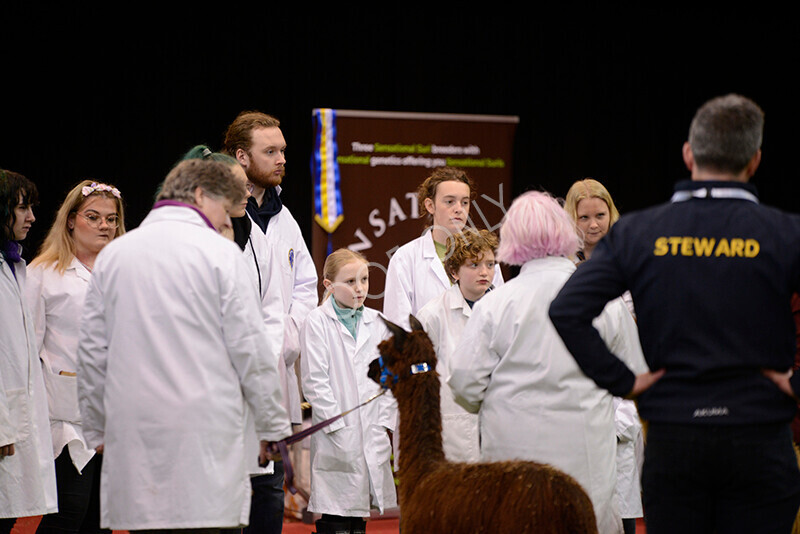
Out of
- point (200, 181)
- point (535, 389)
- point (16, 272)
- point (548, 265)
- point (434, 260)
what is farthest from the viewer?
point (434, 260)

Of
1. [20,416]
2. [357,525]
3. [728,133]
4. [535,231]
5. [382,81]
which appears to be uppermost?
[382,81]

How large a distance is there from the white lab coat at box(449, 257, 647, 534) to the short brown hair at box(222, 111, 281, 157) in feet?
5.23

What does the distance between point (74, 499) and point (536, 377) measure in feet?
6.46

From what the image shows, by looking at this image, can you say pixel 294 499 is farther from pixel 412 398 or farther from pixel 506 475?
pixel 506 475

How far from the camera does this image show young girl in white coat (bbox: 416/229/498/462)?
3611mm

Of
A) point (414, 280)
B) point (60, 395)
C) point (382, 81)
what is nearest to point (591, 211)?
point (414, 280)

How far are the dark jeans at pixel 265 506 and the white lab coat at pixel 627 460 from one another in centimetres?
141

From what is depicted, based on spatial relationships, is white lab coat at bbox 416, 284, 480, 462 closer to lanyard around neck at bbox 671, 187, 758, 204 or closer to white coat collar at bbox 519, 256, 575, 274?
white coat collar at bbox 519, 256, 575, 274

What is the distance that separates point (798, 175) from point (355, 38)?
12.2ft

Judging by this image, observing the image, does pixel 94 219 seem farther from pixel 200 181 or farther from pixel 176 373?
pixel 176 373

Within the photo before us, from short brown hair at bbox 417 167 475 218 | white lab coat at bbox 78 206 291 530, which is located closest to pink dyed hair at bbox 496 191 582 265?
white lab coat at bbox 78 206 291 530

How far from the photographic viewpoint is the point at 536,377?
9.76ft

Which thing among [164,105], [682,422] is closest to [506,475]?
[682,422]

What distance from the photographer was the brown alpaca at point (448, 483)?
2.70 m
